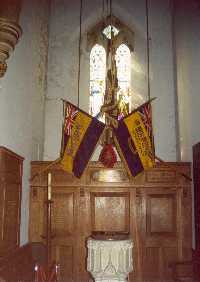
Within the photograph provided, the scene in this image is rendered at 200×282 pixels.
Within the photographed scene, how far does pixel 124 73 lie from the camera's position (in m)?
10.3

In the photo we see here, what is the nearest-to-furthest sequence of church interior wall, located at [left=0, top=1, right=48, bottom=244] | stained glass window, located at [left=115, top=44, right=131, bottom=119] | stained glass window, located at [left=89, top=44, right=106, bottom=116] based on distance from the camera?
church interior wall, located at [left=0, top=1, right=48, bottom=244], stained glass window, located at [left=115, top=44, right=131, bottom=119], stained glass window, located at [left=89, top=44, right=106, bottom=116]

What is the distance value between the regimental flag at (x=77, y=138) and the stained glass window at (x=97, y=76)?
2.70 meters

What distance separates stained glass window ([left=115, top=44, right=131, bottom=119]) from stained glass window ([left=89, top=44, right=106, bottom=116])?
1.45 feet

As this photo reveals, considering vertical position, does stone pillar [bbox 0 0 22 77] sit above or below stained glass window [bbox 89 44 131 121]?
below

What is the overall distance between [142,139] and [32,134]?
8.73 feet

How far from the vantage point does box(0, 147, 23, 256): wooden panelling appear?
5867 millimetres

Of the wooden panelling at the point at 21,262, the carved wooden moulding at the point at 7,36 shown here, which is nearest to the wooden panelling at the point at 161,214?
the wooden panelling at the point at 21,262

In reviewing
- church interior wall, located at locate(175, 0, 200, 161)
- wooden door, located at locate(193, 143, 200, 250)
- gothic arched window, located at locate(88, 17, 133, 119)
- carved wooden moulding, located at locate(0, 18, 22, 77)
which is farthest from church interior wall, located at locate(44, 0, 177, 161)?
carved wooden moulding, located at locate(0, 18, 22, 77)

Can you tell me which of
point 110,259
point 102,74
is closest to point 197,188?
point 110,259

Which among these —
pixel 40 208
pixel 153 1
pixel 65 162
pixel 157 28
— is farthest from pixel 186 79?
pixel 40 208

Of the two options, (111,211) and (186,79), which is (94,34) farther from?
(111,211)

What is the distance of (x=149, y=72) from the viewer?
32.9 feet

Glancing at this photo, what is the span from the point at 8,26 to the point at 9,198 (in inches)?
121

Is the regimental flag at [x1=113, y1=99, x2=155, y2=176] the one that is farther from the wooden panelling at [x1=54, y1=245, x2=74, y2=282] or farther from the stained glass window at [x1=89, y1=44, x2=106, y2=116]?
the stained glass window at [x1=89, y1=44, x2=106, y2=116]
